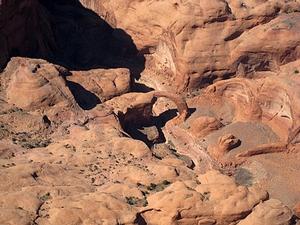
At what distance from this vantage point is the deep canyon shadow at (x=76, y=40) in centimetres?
4978

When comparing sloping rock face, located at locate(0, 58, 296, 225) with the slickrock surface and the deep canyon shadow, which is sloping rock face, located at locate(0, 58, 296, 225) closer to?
the slickrock surface

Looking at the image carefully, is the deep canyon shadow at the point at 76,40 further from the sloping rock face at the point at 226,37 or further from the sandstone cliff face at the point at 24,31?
the sloping rock face at the point at 226,37

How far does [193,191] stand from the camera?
34625 mm

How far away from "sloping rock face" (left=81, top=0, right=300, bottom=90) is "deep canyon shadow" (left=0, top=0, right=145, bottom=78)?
5.20 m

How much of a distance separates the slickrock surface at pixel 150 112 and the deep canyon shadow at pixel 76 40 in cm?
14

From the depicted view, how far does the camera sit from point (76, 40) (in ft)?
179

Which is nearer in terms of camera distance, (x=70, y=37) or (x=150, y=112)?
(x=150, y=112)

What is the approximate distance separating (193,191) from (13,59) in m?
19.5

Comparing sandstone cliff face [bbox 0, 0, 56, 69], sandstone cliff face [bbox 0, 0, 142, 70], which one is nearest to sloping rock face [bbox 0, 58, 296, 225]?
sandstone cliff face [bbox 0, 0, 56, 69]

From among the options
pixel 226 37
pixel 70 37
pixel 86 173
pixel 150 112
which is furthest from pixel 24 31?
pixel 226 37

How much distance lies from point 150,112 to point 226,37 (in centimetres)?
980

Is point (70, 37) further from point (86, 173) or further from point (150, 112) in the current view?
point (86, 173)

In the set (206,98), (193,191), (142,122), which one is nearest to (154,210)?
(193,191)

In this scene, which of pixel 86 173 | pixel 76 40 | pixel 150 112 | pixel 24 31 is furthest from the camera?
pixel 76 40
